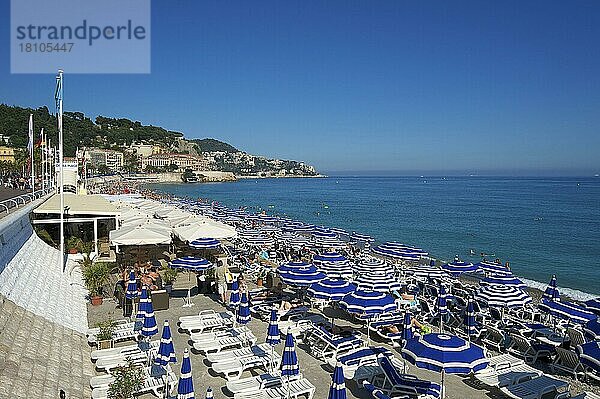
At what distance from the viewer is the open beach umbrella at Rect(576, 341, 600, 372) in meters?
7.24

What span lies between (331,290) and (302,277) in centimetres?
117

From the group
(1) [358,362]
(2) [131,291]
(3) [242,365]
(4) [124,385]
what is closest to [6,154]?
(2) [131,291]

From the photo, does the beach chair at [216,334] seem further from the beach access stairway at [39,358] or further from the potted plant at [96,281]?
the potted plant at [96,281]

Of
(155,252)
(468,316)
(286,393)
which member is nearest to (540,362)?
(468,316)

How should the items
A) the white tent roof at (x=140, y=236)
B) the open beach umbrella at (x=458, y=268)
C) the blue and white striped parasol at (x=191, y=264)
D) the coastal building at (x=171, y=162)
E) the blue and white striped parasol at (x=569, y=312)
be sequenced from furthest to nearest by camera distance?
the coastal building at (x=171, y=162) < the open beach umbrella at (x=458, y=268) < the white tent roof at (x=140, y=236) < the blue and white striped parasol at (x=191, y=264) < the blue and white striped parasol at (x=569, y=312)

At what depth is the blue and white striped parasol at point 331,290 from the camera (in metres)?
9.77

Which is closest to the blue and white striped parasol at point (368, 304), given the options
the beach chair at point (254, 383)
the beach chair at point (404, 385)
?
the beach chair at point (404, 385)

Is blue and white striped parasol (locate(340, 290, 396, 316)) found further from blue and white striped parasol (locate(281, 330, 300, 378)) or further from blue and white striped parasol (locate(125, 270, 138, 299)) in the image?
blue and white striped parasol (locate(125, 270, 138, 299))

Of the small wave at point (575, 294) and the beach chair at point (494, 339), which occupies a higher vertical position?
the beach chair at point (494, 339)

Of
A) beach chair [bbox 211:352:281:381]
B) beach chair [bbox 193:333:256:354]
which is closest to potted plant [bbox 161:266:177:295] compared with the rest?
beach chair [bbox 193:333:256:354]

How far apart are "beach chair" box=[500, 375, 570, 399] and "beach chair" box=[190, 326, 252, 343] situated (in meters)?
4.51

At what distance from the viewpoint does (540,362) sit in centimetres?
884

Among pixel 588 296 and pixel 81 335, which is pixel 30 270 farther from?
pixel 588 296

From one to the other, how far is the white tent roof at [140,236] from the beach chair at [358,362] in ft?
22.4
